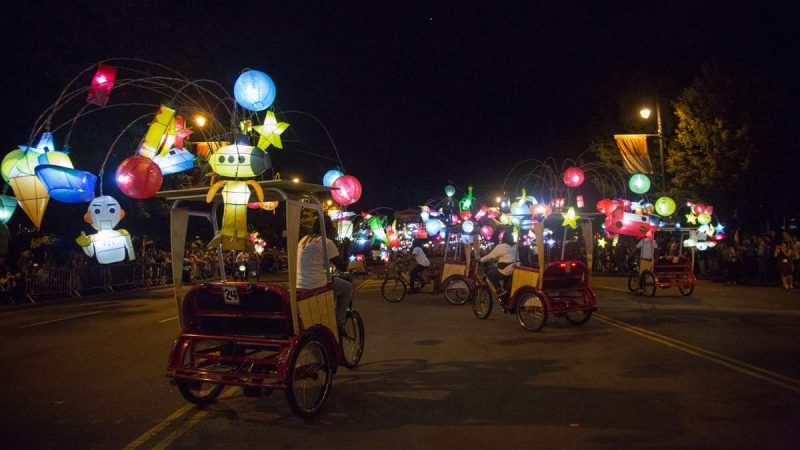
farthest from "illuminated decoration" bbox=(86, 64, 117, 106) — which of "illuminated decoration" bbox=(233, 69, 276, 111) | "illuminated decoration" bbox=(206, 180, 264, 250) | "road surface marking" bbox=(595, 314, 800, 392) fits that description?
"road surface marking" bbox=(595, 314, 800, 392)

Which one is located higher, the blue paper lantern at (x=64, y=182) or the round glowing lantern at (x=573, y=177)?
the round glowing lantern at (x=573, y=177)

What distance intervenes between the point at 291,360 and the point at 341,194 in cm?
716

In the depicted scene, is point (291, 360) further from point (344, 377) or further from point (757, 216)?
point (757, 216)

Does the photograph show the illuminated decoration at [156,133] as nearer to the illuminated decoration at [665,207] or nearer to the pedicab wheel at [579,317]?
the pedicab wheel at [579,317]

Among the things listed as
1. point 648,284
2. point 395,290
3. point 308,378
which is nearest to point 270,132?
point 308,378

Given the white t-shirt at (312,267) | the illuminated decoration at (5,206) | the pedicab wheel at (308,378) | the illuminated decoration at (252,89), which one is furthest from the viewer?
the illuminated decoration at (5,206)

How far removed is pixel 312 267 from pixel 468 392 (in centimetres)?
226

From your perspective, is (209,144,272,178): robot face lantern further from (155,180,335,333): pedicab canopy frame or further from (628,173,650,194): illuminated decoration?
(628,173,650,194): illuminated decoration

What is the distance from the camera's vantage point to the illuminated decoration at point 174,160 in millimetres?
10102

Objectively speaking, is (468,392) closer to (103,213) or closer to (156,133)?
(156,133)

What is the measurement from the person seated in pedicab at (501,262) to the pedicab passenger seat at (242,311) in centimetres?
659

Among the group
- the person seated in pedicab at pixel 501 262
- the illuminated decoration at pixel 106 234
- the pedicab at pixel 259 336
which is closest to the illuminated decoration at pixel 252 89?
the pedicab at pixel 259 336

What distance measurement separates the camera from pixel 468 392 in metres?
6.45

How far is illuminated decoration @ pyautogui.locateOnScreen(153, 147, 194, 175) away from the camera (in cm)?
1010
